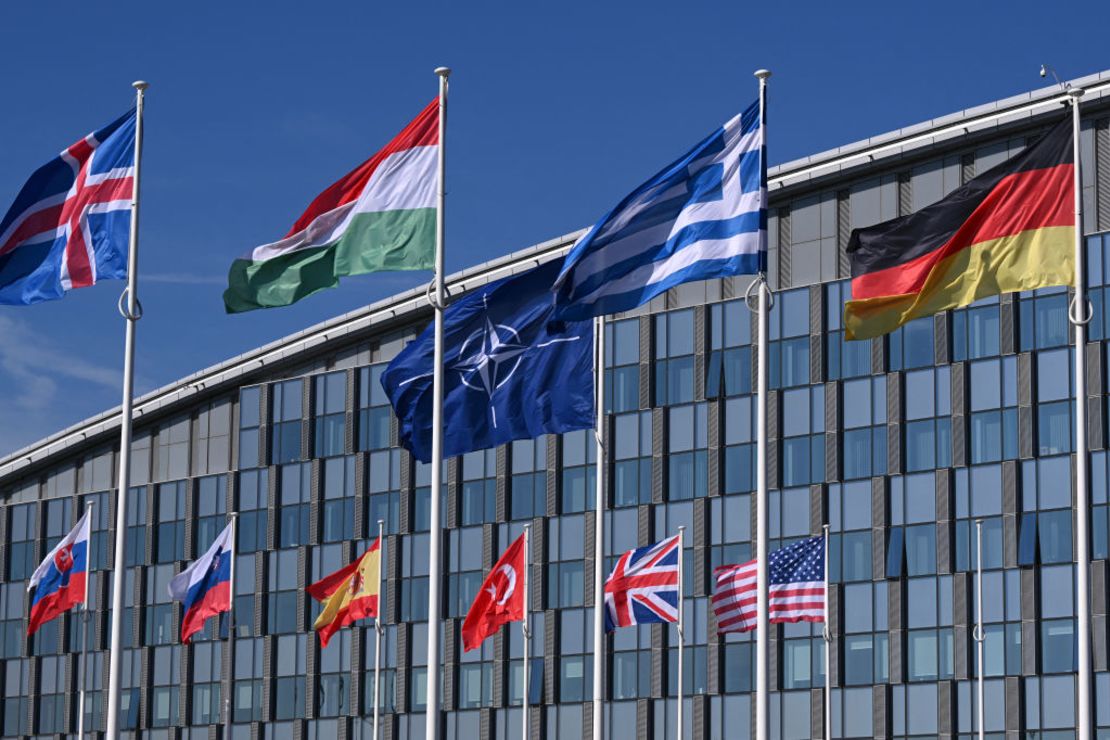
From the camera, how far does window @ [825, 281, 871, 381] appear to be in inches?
3088

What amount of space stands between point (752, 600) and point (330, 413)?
42764 millimetres

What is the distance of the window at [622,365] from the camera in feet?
279

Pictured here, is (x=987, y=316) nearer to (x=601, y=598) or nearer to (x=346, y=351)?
(x=346, y=351)

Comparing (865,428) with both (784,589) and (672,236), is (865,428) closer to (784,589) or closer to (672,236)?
(784,589)

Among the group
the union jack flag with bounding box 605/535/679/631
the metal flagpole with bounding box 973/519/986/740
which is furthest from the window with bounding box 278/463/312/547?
the union jack flag with bounding box 605/535/679/631

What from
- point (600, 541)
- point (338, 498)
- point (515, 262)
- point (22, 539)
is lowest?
point (600, 541)

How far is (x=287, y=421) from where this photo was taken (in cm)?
9550

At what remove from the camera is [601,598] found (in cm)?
4044

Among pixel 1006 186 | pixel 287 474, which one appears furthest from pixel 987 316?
pixel 1006 186

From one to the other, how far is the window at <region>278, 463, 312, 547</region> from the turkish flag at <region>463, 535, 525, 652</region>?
1552 inches

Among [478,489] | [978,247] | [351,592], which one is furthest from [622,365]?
[978,247]

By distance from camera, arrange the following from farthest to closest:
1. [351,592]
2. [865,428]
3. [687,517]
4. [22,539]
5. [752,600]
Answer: [22,539] → [687,517] → [865,428] → [351,592] → [752,600]

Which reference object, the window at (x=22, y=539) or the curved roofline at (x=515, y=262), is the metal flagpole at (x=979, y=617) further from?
the window at (x=22, y=539)

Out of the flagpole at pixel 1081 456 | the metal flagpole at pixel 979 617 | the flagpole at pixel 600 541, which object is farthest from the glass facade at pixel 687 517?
the flagpole at pixel 1081 456
